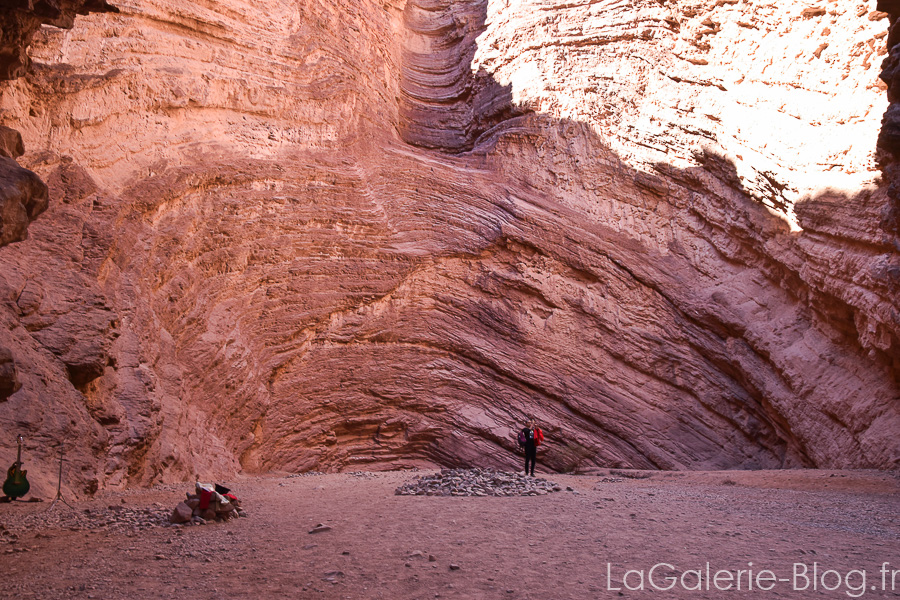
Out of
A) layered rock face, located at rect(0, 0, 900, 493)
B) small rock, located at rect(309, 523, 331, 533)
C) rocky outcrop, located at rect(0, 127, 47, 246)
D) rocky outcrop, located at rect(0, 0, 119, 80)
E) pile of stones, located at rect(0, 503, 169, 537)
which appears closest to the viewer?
rocky outcrop, located at rect(0, 127, 47, 246)

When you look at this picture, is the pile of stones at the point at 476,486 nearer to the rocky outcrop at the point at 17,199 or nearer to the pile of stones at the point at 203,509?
the pile of stones at the point at 203,509

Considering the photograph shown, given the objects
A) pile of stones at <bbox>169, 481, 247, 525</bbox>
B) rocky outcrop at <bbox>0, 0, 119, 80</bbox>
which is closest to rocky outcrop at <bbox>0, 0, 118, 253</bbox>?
rocky outcrop at <bbox>0, 0, 119, 80</bbox>

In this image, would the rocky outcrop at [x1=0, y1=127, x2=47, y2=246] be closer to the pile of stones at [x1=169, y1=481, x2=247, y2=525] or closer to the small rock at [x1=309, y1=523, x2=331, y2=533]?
the pile of stones at [x1=169, y1=481, x2=247, y2=525]

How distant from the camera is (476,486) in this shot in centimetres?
795

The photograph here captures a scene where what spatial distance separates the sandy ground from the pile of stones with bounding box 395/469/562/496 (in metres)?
0.38

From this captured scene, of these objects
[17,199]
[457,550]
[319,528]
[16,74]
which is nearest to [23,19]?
[16,74]

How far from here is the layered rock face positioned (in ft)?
34.9

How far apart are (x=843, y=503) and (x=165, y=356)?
10.2 meters

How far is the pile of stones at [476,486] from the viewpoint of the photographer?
7684 millimetres

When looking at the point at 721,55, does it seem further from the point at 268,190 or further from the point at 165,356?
the point at 165,356

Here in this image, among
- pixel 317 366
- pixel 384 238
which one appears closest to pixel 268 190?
pixel 384 238

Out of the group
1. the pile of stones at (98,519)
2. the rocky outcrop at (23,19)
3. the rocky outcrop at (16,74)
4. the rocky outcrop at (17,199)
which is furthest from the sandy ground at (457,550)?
the rocky outcrop at (23,19)

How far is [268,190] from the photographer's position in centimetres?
1414

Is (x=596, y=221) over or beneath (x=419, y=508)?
over
